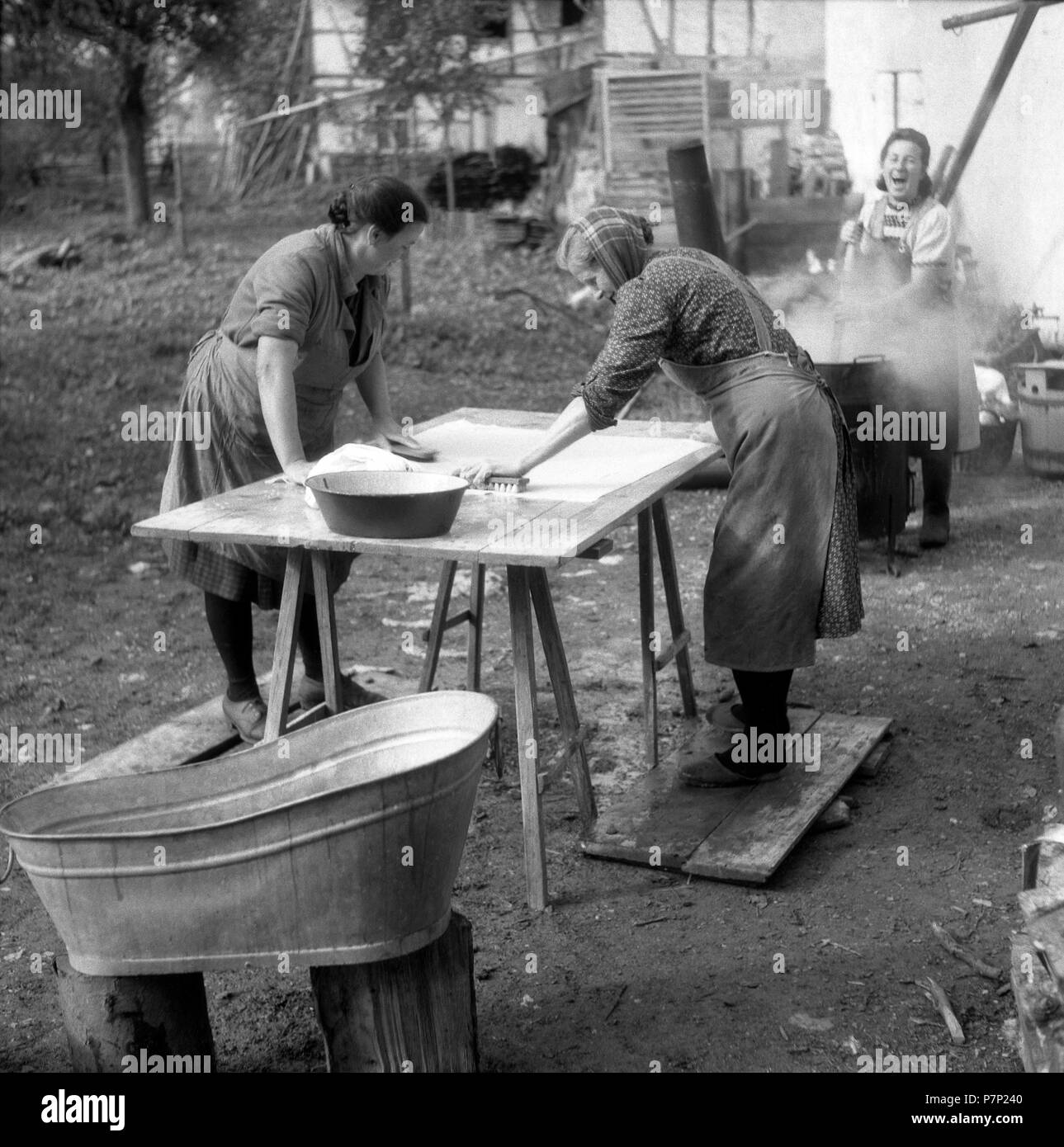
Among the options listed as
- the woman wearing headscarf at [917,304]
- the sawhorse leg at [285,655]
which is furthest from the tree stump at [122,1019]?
the woman wearing headscarf at [917,304]

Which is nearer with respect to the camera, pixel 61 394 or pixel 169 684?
pixel 169 684

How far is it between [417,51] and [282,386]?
8.95 m

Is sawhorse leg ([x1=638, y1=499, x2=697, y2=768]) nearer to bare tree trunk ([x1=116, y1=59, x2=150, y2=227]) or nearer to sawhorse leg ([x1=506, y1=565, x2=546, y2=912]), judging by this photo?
sawhorse leg ([x1=506, y1=565, x2=546, y2=912])

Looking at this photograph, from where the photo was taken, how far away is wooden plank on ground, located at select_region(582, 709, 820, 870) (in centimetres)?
431

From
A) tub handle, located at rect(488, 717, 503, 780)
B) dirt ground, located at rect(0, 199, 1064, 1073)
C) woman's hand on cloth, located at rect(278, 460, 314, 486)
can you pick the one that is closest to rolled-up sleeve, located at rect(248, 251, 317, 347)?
woman's hand on cloth, located at rect(278, 460, 314, 486)

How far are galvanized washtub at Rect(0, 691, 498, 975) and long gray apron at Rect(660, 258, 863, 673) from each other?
1.53 m

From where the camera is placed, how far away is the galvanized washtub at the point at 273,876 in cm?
280

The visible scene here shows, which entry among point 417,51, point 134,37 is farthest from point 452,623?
point 134,37

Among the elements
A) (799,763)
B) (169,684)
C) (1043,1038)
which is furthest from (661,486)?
(169,684)

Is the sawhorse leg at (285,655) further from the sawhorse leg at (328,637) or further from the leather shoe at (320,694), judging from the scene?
the leather shoe at (320,694)

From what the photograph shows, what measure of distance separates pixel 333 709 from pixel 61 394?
7189 millimetres

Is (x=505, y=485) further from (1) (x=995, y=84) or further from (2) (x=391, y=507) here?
(1) (x=995, y=84)

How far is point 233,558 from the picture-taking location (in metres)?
4.75
